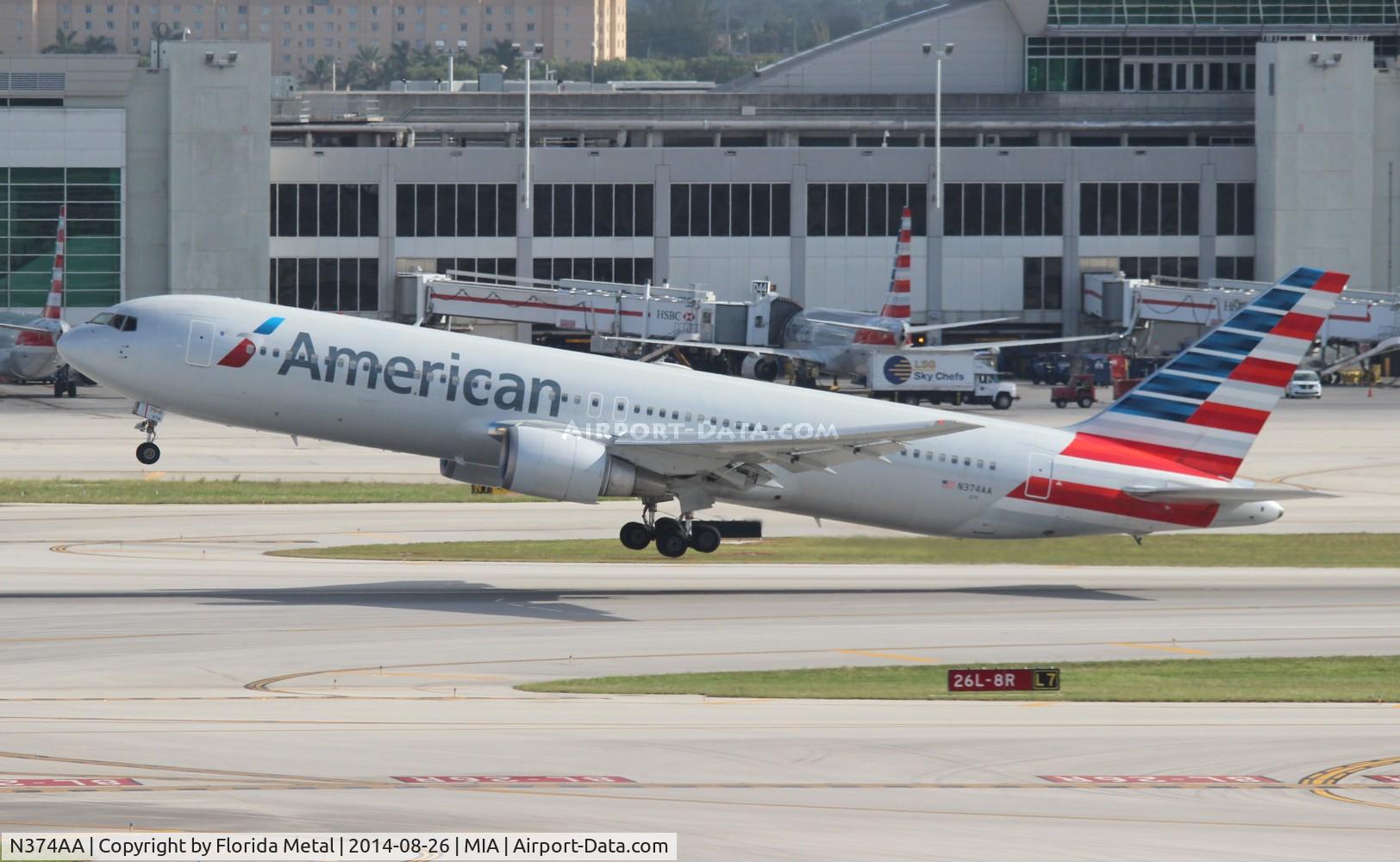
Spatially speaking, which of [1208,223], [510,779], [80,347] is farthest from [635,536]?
[1208,223]

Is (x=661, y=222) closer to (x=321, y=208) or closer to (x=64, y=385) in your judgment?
(x=321, y=208)

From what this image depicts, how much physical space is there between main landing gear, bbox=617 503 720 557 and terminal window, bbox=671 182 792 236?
79.1 metres

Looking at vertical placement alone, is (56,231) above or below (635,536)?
above

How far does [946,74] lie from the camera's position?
141 metres

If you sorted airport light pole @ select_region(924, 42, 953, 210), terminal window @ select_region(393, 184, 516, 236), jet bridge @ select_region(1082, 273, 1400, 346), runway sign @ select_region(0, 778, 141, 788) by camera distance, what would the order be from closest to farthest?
runway sign @ select_region(0, 778, 141, 788), jet bridge @ select_region(1082, 273, 1400, 346), terminal window @ select_region(393, 184, 516, 236), airport light pole @ select_region(924, 42, 953, 210)

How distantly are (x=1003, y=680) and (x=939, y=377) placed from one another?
7169 cm

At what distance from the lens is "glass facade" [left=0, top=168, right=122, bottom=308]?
4363 inches

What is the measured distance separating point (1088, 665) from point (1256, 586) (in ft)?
44.7

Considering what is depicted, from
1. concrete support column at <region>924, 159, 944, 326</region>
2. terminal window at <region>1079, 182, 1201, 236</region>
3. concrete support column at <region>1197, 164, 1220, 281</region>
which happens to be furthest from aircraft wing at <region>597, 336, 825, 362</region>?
concrete support column at <region>1197, 164, 1220, 281</region>

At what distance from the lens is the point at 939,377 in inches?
4158

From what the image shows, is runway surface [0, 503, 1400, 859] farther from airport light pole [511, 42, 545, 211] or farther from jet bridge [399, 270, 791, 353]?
airport light pole [511, 42, 545, 211]

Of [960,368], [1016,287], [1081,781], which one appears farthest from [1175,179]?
[1081,781]

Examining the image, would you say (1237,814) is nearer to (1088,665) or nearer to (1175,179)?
(1088,665)

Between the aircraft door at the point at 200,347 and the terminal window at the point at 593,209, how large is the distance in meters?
78.7
